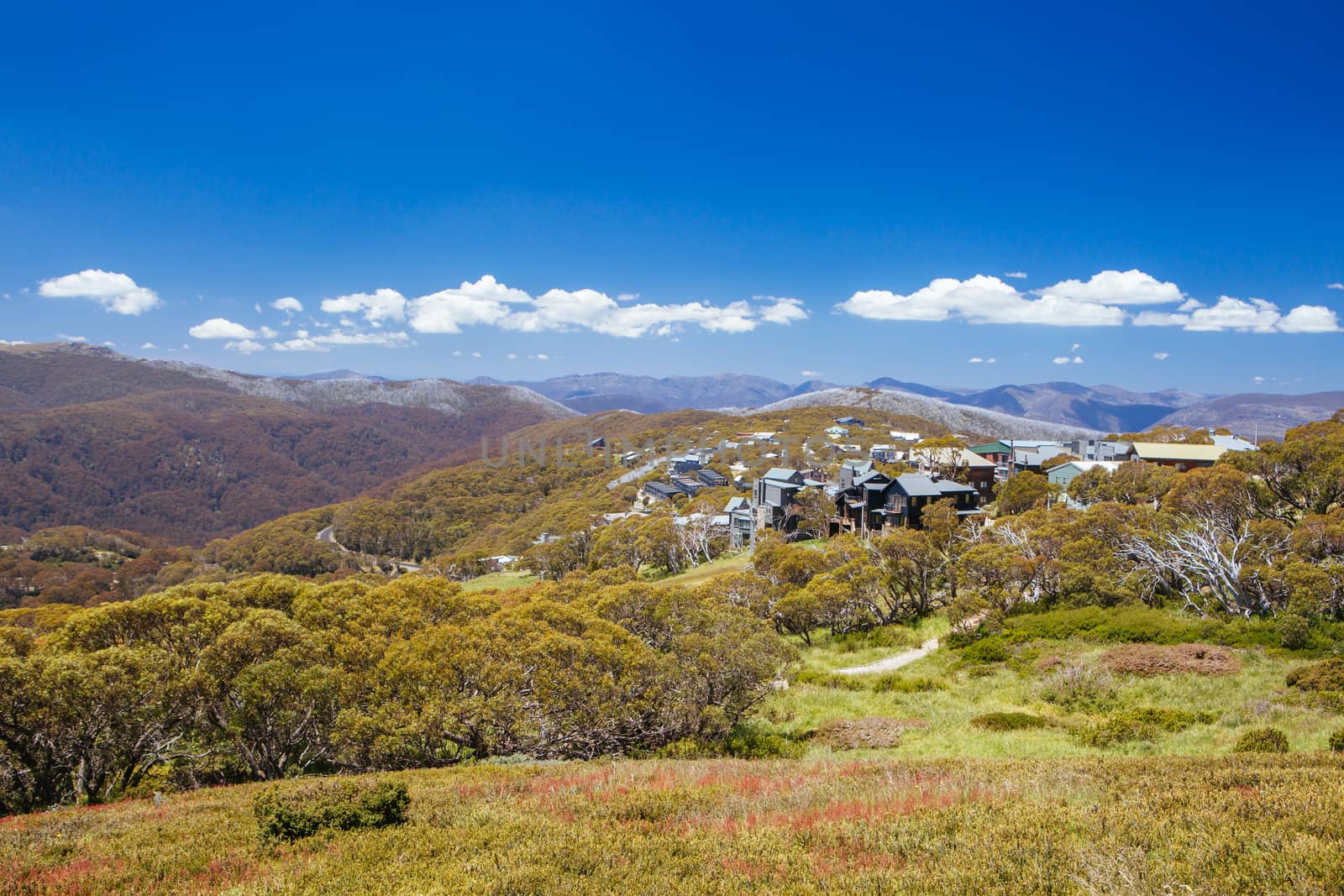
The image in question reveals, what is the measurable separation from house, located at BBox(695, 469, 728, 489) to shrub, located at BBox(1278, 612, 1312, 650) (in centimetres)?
7768

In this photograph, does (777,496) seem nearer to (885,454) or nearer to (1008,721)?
(885,454)

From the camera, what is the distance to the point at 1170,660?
907 inches

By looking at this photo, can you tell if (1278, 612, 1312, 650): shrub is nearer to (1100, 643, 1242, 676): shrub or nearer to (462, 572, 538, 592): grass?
(1100, 643, 1242, 676): shrub

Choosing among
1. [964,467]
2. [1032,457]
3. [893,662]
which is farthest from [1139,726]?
[1032,457]

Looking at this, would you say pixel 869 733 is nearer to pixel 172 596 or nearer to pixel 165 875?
pixel 165 875

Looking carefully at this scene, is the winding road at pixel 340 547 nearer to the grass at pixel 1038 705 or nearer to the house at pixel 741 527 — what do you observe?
the house at pixel 741 527

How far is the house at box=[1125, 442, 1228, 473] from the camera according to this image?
62.1 meters

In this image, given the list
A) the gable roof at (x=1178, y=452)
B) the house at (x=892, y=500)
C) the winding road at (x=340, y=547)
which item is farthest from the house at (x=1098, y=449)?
the winding road at (x=340, y=547)

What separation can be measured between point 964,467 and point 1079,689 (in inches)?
2027

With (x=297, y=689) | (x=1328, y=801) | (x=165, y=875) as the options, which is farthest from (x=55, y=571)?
(x=1328, y=801)

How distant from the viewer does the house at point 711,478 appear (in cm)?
10100

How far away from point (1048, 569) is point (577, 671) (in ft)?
84.9

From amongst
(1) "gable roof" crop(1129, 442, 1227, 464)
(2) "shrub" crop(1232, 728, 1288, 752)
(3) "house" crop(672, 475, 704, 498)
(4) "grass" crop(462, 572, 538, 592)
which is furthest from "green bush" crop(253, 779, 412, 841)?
(3) "house" crop(672, 475, 704, 498)

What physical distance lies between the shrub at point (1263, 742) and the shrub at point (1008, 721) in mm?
4964
